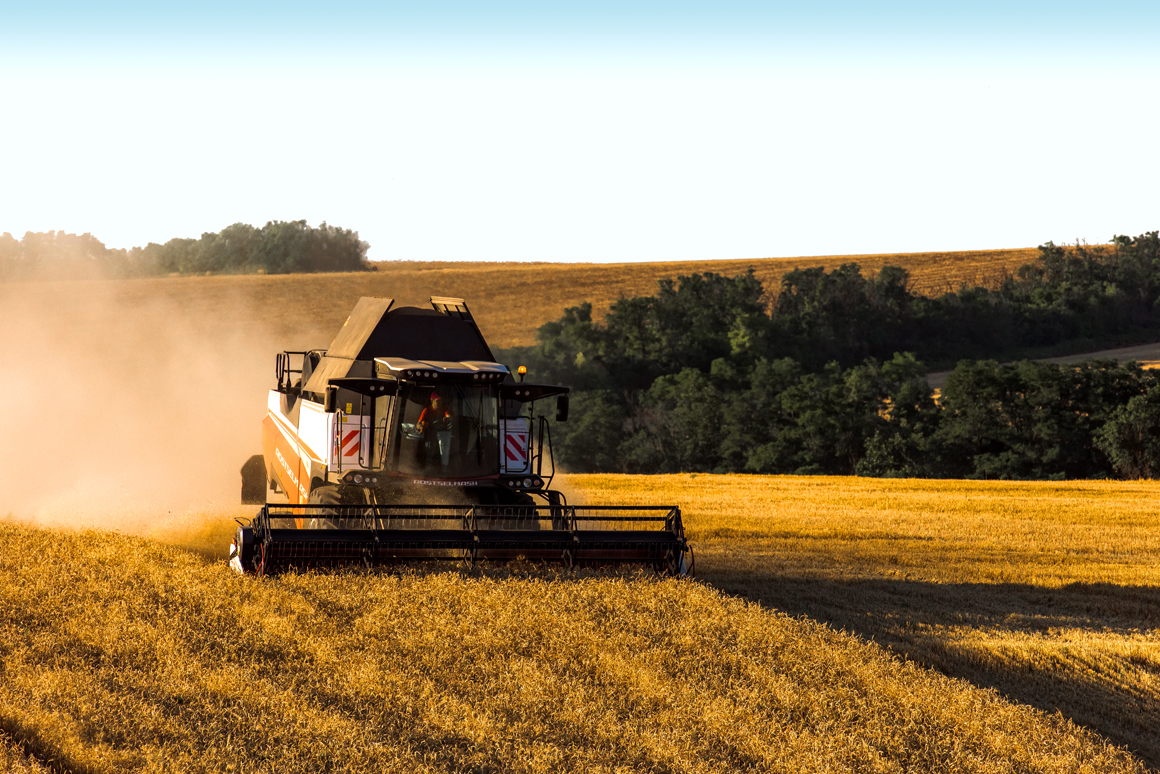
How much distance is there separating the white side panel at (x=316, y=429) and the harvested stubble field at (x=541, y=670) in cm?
140

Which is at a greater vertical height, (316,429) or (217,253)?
(217,253)

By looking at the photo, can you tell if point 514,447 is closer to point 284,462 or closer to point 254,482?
point 284,462

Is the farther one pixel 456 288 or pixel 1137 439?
pixel 456 288

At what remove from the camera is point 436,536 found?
8430mm

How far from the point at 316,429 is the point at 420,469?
1349 mm

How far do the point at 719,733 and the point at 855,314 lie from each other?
4622 centimetres

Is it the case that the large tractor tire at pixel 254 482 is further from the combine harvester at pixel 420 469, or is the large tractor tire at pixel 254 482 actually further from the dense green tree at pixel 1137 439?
the dense green tree at pixel 1137 439

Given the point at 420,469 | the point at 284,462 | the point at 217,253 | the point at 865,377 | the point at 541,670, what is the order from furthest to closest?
the point at 217,253 < the point at 865,377 < the point at 284,462 < the point at 420,469 < the point at 541,670

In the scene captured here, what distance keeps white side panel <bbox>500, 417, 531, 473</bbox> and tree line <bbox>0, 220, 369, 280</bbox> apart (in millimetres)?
51578

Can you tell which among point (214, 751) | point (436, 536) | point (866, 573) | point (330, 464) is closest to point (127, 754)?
point (214, 751)

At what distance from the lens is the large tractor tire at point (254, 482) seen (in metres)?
14.1

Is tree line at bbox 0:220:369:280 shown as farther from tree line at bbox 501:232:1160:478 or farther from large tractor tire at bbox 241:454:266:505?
large tractor tire at bbox 241:454:266:505

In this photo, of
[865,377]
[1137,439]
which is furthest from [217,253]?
[1137,439]

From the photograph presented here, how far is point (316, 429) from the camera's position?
10.4m
